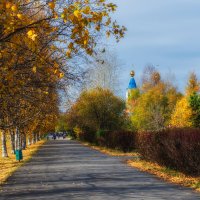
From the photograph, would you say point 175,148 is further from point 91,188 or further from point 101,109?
point 101,109

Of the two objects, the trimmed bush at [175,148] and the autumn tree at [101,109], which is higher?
the autumn tree at [101,109]

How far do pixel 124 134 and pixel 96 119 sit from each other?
20.4 meters

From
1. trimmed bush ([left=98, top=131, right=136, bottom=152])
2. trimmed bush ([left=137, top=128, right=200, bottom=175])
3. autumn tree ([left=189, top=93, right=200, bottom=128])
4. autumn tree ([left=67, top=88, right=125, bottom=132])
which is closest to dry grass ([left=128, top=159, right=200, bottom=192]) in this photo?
trimmed bush ([left=137, top=128, right=200, bottom=175])

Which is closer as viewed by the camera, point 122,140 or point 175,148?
point 175,148

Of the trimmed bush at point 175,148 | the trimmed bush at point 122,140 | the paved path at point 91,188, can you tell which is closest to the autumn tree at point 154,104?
the trimmed bush at point 122,140

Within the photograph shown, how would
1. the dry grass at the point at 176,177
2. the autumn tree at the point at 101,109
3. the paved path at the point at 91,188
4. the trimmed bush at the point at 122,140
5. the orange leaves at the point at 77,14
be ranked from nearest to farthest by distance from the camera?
the orange leaves at the point at 77,14, the paved path at the point at 91,188, the dry grass at the point at 176,177, the trimmed bush at the point at 122,140, the autumn tree at the point at 101,109

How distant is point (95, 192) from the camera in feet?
42.3

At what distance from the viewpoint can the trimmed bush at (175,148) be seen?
17094mm

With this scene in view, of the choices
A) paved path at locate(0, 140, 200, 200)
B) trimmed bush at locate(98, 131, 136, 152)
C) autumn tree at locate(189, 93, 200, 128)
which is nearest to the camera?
paved path at locate(0, 140, 200, 200)

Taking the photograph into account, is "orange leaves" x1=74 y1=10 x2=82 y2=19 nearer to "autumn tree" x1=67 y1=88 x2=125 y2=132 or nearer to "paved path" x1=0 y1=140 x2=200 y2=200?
"paved path" x1=0 y1=140 x2=200 y2=200

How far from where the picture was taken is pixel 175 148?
19.3 m

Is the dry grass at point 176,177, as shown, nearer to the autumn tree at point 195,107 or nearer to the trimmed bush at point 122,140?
the trimmed bush at point 122,140

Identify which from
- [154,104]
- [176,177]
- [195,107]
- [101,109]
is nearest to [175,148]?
[176,177]

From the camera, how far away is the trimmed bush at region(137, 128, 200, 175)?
17094mm
